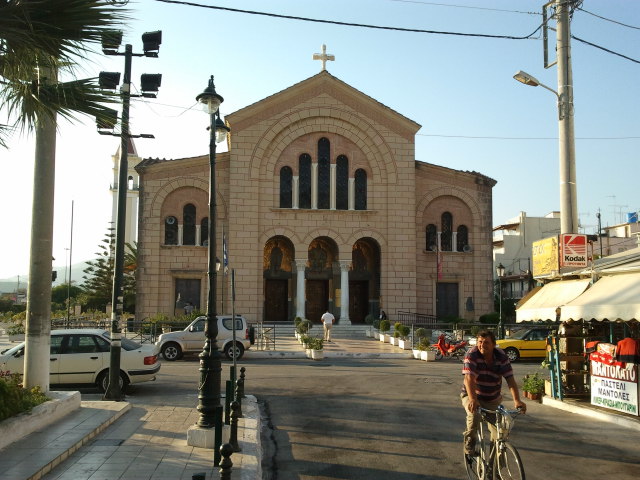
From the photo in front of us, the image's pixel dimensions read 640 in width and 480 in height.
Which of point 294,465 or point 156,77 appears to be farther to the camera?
point 156,77

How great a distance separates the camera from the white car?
44.8ft

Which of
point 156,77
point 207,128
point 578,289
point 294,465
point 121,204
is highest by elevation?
point 156,77

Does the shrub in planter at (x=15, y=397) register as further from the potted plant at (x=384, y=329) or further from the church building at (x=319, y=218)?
the church building at (x=319, y=218)

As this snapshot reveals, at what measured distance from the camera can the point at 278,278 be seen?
33.9m

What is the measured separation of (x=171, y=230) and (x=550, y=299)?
24.0m

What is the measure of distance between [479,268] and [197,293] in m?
15.8

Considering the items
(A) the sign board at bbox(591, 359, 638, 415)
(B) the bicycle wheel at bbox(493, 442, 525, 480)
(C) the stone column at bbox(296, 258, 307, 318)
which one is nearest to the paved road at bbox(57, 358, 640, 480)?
(A) the sign board at bbox(591, 359, 638, 415)

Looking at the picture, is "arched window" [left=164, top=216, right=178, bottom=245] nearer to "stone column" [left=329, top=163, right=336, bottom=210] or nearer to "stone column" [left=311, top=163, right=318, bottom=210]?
"stone column" [left=311, top=163, right=318, bottom=210]

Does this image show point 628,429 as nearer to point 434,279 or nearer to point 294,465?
point 294,465

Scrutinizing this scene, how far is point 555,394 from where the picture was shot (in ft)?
42.9

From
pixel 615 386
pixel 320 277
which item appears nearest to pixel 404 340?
pixel 320 277

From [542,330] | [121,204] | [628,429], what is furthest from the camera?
[542,330]

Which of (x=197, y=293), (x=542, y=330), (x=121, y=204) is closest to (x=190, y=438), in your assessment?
(x=121, y=204)

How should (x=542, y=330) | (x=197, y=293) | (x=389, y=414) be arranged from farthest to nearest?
(x=197, y=293), (x=542, y=330), (x=389, y=414)
